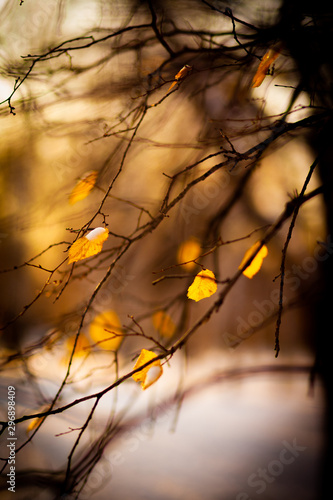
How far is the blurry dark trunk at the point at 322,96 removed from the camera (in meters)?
0.74

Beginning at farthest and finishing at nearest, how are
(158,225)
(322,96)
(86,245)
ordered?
1. (158,225)
2. (322,96)
3. (86,245)

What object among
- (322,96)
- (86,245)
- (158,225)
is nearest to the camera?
(86,245)

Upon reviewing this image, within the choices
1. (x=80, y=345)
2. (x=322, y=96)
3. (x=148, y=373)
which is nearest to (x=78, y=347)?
(x=80, y=345)

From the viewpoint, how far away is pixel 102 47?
950 millimetres

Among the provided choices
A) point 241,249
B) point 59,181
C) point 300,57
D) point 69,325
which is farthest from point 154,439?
point 300,57

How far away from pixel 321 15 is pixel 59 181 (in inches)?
29.1

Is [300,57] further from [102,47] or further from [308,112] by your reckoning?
[102,47]

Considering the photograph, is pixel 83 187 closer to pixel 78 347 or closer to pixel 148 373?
pixel 78 347

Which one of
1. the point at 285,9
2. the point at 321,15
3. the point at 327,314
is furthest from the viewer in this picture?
the point at 327,314

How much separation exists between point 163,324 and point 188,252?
0.69 ft

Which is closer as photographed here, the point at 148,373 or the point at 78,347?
the point at 148,373

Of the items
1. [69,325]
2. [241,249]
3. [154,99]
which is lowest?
[69,325]

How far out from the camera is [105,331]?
0.95m

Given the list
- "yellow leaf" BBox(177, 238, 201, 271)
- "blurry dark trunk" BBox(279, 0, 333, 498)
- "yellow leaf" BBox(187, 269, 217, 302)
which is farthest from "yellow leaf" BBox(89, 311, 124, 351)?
"blurry dark trunk" BBox(279, 0, 333, 498)
